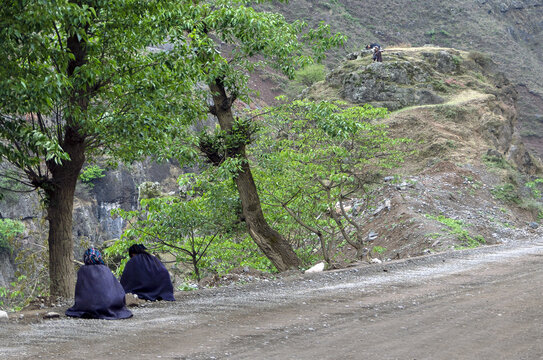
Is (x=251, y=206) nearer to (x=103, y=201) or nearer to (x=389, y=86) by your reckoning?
(x=389, y=86)

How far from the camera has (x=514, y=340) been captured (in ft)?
19.0

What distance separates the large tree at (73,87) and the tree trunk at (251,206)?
5.26 ft

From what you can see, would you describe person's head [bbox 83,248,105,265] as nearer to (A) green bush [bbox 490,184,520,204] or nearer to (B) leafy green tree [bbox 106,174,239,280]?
(B) leafy green tree [bbox 106,174,239,280]

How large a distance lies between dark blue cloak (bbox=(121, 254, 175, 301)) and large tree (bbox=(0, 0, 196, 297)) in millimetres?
1267

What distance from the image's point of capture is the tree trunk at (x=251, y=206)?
12508 mm

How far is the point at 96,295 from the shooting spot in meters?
7.85

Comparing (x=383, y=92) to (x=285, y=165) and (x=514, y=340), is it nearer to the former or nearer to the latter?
(x=285, y=165)

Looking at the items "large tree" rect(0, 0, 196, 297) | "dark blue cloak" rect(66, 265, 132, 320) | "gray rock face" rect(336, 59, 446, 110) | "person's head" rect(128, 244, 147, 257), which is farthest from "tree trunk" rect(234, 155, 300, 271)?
"gray rock face" rect(336, 59, 446, 110)

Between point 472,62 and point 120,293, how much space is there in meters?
34.5

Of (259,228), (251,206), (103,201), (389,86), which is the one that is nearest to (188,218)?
(251,206)

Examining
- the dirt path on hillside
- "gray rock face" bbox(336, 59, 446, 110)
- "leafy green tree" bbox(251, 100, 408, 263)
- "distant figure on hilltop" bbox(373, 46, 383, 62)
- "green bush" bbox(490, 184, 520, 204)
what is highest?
"distant figure on hilltop" bbox(373, 46, 383, 62)

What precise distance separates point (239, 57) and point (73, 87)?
423cm

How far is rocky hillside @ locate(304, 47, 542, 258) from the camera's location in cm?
1986

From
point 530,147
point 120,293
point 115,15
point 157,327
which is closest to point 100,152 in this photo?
point 115,15
